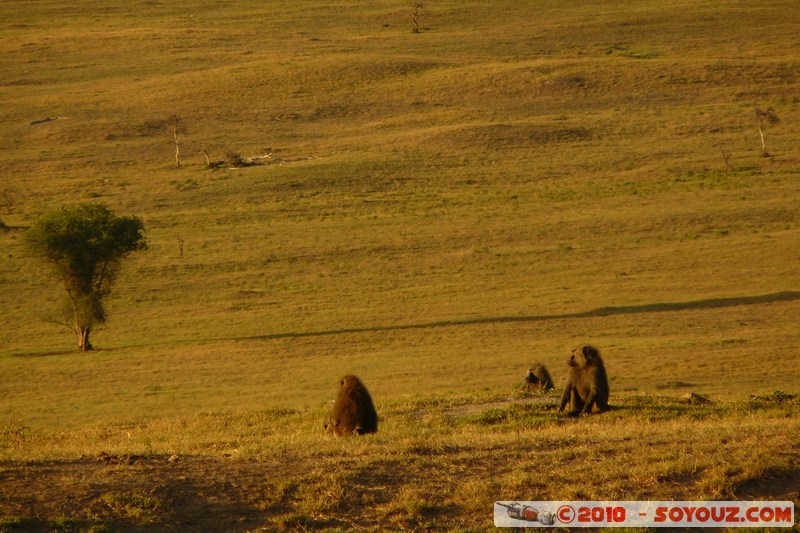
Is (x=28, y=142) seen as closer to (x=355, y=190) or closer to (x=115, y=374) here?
(x=355, y=190)

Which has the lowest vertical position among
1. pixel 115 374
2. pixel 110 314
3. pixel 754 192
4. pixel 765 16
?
pixel 115 374

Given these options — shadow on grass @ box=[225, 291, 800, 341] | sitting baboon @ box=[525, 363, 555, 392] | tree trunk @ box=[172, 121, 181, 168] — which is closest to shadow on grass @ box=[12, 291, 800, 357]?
shadow on grass @ box=[225, 291, 800, 341]

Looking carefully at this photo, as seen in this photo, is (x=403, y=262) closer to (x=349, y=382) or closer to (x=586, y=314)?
(x=586, y=314)

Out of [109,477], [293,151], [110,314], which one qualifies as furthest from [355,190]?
[109,477]

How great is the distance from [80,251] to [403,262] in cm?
1324

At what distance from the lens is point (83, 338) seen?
111 feet

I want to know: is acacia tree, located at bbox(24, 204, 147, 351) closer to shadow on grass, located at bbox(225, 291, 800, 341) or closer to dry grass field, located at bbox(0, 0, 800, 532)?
dry grass field, located at bbox(0, 0, 800, 532)

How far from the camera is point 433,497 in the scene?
8.55 m

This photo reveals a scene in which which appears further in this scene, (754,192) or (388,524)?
(754,192)

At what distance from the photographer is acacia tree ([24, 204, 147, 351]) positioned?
35469 mm

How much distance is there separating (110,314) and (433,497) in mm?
31585

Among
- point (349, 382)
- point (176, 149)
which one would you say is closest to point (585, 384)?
point (349, 382)

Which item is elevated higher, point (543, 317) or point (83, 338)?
point (543, 317)

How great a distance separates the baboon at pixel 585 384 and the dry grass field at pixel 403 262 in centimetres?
57
